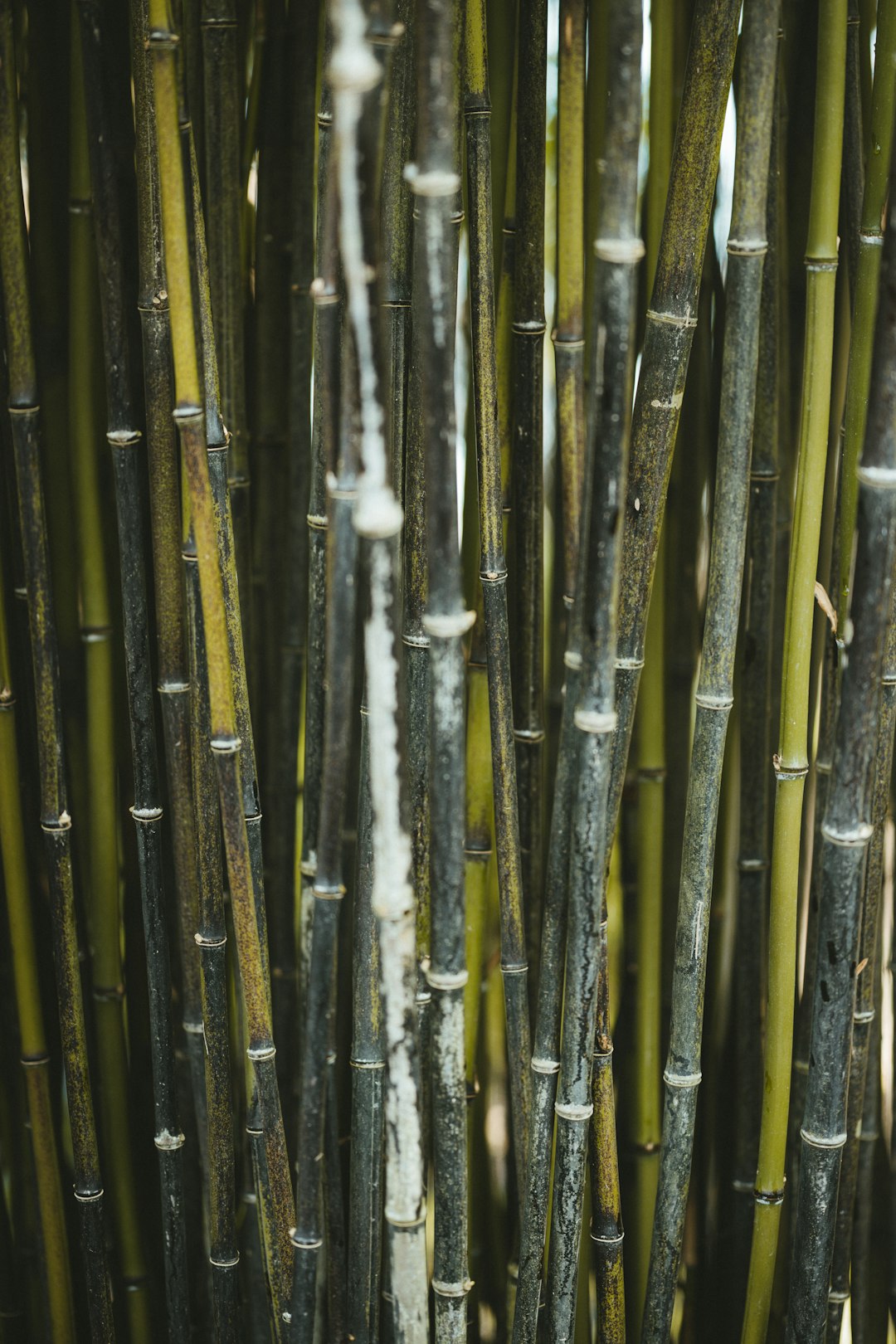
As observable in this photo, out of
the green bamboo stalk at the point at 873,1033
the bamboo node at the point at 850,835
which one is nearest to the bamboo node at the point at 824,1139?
the green bamboo stalk at the point at 873,1033

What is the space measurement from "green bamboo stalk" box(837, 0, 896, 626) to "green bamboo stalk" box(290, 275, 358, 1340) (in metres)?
0.32

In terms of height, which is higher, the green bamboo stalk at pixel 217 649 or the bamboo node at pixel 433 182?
the bamboo node at pixel 433 182

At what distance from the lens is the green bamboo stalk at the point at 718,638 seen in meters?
0.61

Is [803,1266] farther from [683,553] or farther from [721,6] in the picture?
[721,6]

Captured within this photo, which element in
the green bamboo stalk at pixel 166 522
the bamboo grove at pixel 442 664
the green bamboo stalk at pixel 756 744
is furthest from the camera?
the green bamboo stalk at pixel 756 744

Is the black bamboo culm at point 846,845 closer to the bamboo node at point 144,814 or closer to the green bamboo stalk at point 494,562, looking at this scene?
the green bamboo stalk at point 494,562

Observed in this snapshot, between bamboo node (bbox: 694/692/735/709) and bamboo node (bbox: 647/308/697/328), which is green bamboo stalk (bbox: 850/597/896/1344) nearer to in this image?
bamboo node (bbox: 694/692/735/709)

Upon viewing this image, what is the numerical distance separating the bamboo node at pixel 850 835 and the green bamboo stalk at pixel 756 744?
0.74 feet

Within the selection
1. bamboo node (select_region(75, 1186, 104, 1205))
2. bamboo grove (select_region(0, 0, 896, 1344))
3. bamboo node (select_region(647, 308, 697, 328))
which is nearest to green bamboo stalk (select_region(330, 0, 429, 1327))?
bamboo grove (select_region(0, 0, 896, 1344))

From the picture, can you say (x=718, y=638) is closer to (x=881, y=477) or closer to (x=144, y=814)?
(x=881, y=477)

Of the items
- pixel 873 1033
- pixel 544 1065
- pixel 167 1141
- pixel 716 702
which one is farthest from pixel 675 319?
pixel 167 1141

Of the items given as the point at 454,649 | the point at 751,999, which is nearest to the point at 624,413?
the point at 454,649

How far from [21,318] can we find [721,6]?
478 millimetres

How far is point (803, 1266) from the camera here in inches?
30.1
